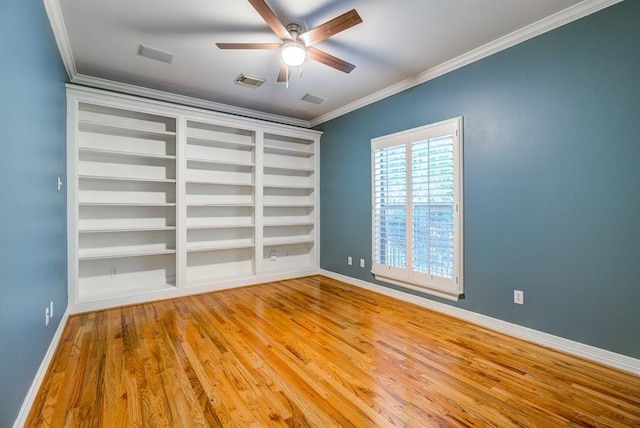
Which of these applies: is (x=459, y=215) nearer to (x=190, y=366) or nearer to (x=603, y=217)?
(x=603, y=217)

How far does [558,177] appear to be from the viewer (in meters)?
2.45

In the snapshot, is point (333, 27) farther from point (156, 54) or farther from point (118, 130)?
point (118, 130)

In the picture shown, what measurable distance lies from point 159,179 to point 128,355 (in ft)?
7.08

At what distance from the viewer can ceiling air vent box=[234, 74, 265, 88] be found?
3.50 metres

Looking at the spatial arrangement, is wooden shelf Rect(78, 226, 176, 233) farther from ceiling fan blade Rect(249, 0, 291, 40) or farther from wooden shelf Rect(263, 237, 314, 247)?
ceiling fan blade Rect(249, 0, 291, 40)

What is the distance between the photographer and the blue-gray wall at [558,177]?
2137 mm

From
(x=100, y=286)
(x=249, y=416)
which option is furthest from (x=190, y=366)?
(x=100, y=286)

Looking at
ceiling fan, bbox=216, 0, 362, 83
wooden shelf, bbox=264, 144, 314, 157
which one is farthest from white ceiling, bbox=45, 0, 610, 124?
wooden shelf, bbox=264, 144, 314, 157

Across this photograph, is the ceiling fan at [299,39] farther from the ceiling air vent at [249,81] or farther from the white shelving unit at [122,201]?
the white shelving unit at [122,201]

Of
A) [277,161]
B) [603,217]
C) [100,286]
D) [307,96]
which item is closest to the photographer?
[603,217]

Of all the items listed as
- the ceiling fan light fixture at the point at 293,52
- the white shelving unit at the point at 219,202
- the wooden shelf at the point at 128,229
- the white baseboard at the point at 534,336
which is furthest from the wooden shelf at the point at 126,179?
the white baseboard at the point at 534,336

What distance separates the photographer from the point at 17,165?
1.57 metres

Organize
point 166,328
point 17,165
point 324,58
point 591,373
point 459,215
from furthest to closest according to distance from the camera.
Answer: point 459,215
point 166,328
point 324,58
point 591,373
point 17,165

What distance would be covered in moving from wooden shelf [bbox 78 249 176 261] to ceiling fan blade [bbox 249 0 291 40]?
291 cm
